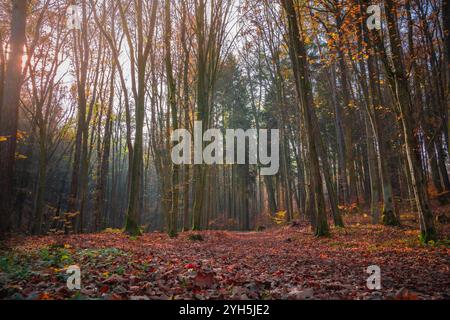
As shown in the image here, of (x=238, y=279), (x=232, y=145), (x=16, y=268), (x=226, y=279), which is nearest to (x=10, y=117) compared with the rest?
(x=16, y=268)

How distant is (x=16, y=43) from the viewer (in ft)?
26.1

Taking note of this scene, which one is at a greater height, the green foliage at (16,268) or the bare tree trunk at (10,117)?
the bare tree trunk at (10,117)

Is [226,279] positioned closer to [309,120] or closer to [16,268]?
[16,268]

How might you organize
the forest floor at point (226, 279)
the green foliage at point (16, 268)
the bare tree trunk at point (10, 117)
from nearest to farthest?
the forest floor at point (226, 279)
the green foliage at point (16, 268)
the bare tree trunk at point (10, 117)

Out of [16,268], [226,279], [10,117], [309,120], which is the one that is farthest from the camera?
[309,120]

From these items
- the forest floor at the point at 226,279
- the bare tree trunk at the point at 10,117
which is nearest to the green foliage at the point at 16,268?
the forest floor at the point at 226,279

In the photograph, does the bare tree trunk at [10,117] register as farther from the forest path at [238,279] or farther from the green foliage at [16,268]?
the green foliage at [16,268]

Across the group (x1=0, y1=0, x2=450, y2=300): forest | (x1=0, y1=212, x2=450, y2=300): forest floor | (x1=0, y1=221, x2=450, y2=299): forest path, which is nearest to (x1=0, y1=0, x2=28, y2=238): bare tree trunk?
(x1=0, y1=0, x2=450, y2=300): forest

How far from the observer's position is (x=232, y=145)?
1469 inches

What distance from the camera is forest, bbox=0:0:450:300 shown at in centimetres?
455

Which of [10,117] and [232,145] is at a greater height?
→ [232,145]

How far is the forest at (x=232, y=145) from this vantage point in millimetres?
4551

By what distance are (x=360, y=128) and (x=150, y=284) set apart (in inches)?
1051
